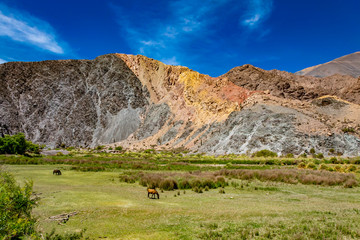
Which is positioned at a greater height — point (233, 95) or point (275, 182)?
point (233, 95)

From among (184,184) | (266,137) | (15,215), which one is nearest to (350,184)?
(184,184)

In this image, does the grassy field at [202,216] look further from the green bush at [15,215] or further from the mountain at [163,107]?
the mountain at [163,107]

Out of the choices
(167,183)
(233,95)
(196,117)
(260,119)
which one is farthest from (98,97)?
(167,183)

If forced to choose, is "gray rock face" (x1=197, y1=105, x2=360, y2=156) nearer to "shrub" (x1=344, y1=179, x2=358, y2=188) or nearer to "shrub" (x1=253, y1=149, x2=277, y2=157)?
"shrub" (x1=253, y1=149, x2=277, y2=157)

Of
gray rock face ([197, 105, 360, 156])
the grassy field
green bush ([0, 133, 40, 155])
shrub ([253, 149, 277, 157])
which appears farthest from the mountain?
the grassy field

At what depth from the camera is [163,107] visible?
334 ft

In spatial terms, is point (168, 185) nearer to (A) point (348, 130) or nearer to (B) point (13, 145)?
Result: (B) point (13, 145)

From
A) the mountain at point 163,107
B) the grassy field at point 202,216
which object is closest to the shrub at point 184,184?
the grassy field at point 202,216

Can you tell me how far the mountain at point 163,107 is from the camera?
63969 mm

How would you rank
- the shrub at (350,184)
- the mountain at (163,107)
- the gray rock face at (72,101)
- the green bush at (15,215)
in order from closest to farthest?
the green bush at (15,215)
the shrub at (350,184)
the mountain at (163,107)
the gray rock face at (72,101)

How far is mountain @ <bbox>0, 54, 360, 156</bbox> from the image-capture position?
63969mm

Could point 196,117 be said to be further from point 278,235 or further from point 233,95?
point 278,235

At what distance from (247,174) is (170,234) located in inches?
750

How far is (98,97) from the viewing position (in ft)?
367
